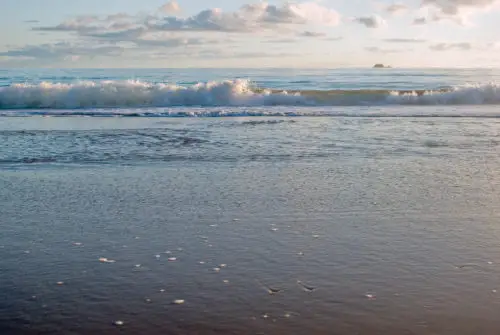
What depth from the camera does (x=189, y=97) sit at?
33.2m

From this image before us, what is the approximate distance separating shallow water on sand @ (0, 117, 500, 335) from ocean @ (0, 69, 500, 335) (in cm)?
2

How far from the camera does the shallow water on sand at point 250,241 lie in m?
5.06

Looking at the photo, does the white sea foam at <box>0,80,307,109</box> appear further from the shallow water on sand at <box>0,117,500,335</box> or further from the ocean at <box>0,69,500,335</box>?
the shallow water on sand at <box>0,117,500,335</box>

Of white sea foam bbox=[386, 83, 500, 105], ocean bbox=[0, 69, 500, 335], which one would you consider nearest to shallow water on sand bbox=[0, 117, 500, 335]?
ocean bbox=[0, 69, 500, 335]

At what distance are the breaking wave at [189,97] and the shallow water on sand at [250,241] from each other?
18.5 m

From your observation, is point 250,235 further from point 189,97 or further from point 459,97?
point 459,97

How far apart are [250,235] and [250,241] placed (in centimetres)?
26

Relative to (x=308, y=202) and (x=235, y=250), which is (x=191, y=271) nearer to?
(x=235, y=250)

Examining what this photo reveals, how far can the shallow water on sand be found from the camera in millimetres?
5062

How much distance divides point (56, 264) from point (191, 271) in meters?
1.40

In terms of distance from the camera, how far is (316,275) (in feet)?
19.6

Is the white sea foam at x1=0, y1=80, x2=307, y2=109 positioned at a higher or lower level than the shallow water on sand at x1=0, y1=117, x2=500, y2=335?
higher

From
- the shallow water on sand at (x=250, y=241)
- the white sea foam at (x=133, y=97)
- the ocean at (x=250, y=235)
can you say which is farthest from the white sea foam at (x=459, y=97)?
the shallow water on sand at (x=250, y=241)

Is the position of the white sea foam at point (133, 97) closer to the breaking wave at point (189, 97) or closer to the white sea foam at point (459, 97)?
the breaking wave at point (189, 97)
